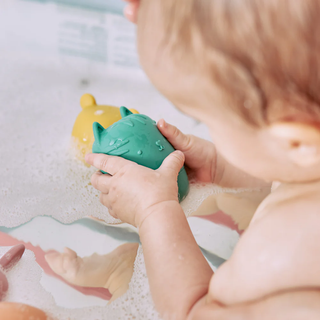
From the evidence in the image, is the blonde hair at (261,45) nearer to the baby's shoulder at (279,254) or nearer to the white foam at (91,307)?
the baby's shoulder at (279,254)

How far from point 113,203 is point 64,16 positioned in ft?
2.70

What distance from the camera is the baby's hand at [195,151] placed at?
0.76 meters

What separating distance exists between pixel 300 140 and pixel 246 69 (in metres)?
0.09

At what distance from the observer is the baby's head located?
308mm

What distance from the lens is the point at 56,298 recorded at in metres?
0.69

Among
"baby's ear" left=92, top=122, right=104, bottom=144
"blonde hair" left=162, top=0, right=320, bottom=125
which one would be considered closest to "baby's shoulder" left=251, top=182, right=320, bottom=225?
"blonde hair" left=162, top=0, right=320, bottom=125

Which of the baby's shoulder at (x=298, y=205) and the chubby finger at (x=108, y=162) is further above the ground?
the baby's shoulder at (x=298, y=205)

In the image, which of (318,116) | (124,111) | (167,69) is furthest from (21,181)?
(318,116)

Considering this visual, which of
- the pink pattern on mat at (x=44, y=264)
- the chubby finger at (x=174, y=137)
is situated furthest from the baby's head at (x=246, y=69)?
the pink pattern on mat at (x=44, y=264)

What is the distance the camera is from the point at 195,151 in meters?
0.79

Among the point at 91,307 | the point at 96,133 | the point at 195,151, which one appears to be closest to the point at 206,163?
the point at 195,151

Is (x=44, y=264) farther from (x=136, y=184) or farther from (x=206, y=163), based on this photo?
(x=206, y=163)

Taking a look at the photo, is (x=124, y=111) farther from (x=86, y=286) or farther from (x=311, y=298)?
(x=311, y=298)

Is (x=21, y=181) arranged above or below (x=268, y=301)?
below
